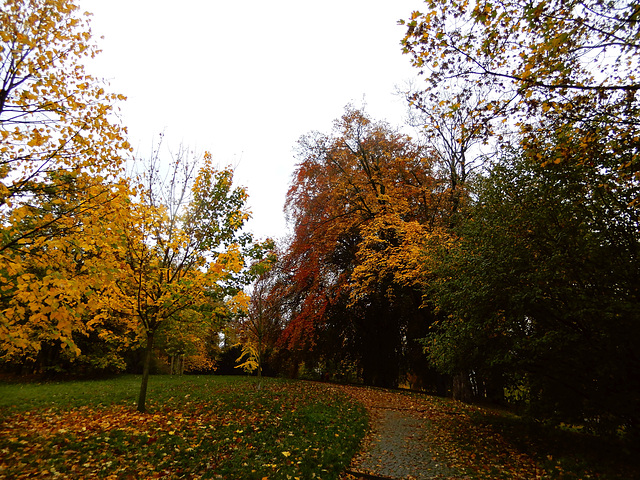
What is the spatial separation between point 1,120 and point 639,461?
10773 mm

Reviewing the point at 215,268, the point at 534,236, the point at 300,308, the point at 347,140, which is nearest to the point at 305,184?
the point at 347,140

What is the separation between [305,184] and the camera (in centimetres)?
1814

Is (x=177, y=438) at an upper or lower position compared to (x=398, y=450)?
upper

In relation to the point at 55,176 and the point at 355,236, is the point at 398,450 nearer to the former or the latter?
the point at 55,176

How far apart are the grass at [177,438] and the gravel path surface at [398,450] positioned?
344 mm

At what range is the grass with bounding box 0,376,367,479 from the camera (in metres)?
4.58

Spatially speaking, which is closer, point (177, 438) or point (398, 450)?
point (177, 438)

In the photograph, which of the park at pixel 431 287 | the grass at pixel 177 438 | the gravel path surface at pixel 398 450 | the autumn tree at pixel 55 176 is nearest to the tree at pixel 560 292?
the park at pixel 431 287

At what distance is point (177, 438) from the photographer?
5.73 metres

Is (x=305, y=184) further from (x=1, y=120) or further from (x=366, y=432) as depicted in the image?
(x=1, y=120)

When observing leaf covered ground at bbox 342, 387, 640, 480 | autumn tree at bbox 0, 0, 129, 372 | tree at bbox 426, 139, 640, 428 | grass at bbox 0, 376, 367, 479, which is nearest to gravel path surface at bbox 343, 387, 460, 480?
leaf covered ground at bbox 342, 387, 640, 480

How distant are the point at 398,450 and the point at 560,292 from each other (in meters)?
4.33

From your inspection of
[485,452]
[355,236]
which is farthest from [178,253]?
[355,236]

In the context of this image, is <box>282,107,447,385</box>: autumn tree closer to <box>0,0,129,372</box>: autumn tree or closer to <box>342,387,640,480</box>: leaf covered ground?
<box>342,387,640,480</box>: leaf covered ground
